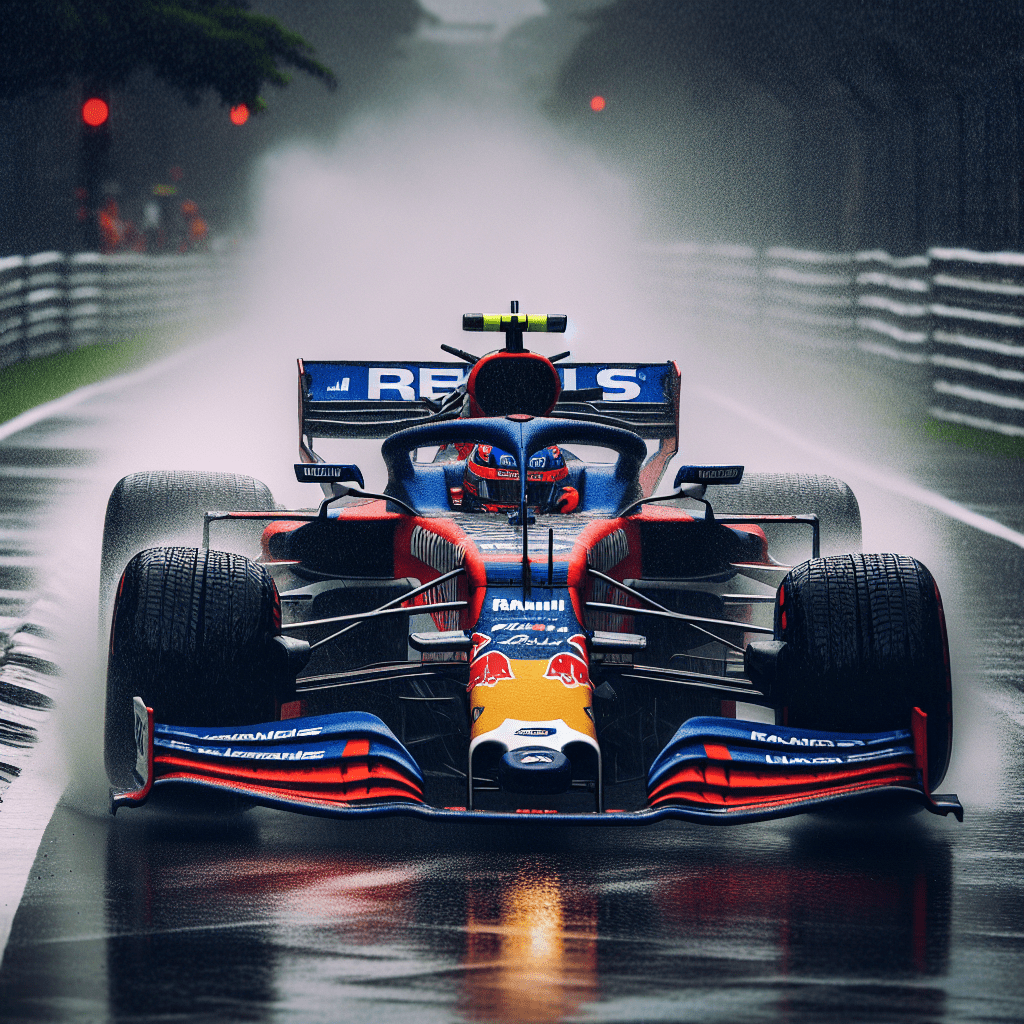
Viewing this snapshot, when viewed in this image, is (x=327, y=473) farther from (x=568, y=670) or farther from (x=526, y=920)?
(x=526, y=920)

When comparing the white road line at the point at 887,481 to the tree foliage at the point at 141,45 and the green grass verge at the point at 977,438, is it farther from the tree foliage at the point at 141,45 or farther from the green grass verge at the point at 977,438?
the tree foliage at the point at 141,45

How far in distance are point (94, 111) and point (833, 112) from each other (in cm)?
1178

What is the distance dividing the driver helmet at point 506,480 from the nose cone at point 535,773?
7.61 ft

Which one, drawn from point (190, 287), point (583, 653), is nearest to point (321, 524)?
point (583, 653)

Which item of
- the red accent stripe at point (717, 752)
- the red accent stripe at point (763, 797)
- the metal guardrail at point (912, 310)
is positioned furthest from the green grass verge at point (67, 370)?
the red accent stripe at point (763, 797)

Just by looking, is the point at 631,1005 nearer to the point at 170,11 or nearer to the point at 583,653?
the point at 583,653

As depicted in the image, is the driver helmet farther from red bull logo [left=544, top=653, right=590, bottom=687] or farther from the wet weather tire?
red bull logo [left=544, top=653, right=590, bottom=687]

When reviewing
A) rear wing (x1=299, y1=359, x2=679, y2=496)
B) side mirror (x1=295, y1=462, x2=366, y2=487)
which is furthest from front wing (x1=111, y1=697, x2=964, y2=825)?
rear wing (x1=299, y1=359, x2=679, y2=496)

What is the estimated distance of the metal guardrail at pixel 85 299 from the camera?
2550cm

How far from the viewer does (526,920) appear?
18.0 ft

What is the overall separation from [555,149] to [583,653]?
7077 cm

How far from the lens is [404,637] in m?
7.66

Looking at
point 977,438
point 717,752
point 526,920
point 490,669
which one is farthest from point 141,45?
point 526,920

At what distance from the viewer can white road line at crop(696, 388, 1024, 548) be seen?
1339cm
